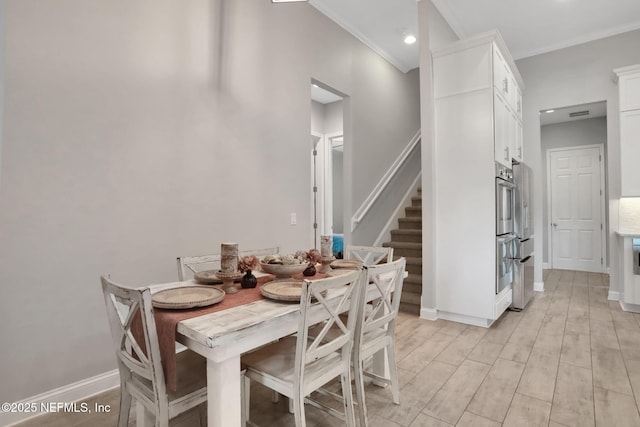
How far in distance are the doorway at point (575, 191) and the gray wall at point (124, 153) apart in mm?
5155

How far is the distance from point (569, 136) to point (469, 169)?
4.46m

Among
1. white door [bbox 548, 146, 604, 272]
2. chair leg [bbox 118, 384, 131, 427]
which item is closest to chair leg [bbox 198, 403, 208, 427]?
chair leg [bbox 118, 384, 131, 427]

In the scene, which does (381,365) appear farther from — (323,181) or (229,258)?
(323,181)

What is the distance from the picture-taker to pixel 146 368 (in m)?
1.29

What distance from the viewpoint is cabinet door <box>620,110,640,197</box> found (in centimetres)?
387

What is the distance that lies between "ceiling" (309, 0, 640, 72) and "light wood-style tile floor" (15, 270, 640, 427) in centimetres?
357

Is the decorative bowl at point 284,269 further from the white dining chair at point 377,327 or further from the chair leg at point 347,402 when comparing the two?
the chair leg at point 347,402

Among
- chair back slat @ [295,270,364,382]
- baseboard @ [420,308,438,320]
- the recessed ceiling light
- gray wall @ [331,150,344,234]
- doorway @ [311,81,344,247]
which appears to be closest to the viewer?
chair back slat @ [295,270,364,382]

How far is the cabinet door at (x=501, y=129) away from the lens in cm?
329

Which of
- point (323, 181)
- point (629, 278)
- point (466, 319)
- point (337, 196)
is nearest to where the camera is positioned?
point (466, 319)

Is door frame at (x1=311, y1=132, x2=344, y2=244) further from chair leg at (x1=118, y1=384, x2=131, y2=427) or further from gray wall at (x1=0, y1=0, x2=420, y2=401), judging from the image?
chair leg at (x1=118, y1=384, x2=131, y2=427)

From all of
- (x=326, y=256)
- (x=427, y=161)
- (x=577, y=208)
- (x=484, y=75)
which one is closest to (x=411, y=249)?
(x=427, y=161)

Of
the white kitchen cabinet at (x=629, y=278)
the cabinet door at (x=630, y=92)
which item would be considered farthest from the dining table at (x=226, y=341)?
the cabinet door at (x=630, y=92)

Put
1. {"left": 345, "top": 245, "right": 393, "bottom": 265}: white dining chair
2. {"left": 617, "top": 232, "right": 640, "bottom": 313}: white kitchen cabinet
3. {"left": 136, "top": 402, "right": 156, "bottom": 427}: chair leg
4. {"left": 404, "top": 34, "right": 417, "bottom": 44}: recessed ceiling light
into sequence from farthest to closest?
1. {"left": 404, "top": 34, "right": 417, "bottom": 44}: recessed ceiling light
2. {"left": 617, "top": 232, "right": 640, "bottom": 313}: white kitchen cabinet
3. {"left": 345, "top": 245, "right": 393, "bottom": 265}: white dining chair
4. {"left": 136, "top": 402, "right": 156, "bottom": 427}: chair leg
